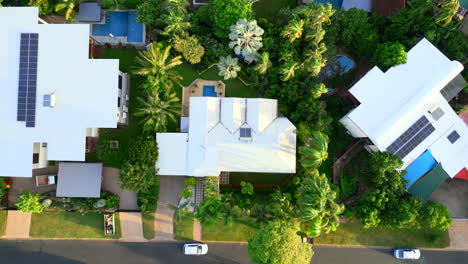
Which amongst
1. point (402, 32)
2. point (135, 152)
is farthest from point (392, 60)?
point (135, 152)

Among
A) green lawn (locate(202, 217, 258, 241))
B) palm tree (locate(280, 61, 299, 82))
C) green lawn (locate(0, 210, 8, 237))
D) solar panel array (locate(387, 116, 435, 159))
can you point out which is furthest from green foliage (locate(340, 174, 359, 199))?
green lawn (locate(0, 210, 8, 237))

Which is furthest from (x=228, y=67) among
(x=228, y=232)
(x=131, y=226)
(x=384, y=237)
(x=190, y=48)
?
(x=384, y=237)

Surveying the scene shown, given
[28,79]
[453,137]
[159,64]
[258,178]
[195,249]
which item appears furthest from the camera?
[258,178]

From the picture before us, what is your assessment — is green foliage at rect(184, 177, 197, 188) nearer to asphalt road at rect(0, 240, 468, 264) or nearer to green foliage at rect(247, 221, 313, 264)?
asphalt road at rect(0, 240, 468, 264)

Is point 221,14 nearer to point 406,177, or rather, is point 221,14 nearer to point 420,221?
point 406,177

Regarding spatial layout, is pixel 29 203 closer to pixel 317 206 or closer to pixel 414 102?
pixel 317 206
